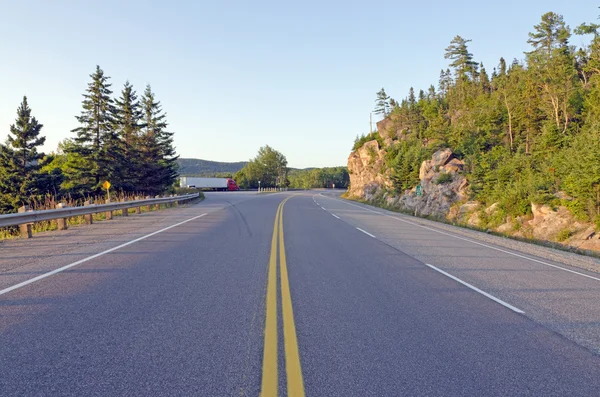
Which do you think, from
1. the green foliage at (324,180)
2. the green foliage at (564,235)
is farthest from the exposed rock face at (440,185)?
the green foliage at (324,180)

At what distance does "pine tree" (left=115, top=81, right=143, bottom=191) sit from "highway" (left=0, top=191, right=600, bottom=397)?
35.1 meters

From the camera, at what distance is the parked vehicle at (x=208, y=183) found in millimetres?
83250

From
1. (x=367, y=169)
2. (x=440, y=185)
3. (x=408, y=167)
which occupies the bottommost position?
(x=440, y=185)

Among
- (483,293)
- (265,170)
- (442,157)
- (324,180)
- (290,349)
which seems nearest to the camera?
(290,349)

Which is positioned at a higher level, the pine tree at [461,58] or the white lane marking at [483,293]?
the pine tree at [461,58]

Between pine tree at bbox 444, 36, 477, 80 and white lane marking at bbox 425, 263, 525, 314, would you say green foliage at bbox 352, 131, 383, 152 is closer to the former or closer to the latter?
pine tree at bbox 444, 36, 477, 80

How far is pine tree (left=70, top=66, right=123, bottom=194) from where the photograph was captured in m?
39.0

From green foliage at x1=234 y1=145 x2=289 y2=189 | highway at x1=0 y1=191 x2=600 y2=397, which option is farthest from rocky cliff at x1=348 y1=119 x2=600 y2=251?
green foliage at x1=234 y1=145 x2=289 y2=189

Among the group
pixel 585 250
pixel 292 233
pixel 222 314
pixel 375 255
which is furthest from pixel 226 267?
pixel 585 250

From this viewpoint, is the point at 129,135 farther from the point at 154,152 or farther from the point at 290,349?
the point at 290,349

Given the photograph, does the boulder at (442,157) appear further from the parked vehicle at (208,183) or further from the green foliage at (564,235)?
the parked vehicle at (208,183)

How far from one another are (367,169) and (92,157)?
41825 millimetres

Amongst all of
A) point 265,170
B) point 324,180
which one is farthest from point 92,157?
point 324,180

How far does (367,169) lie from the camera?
209 feet
